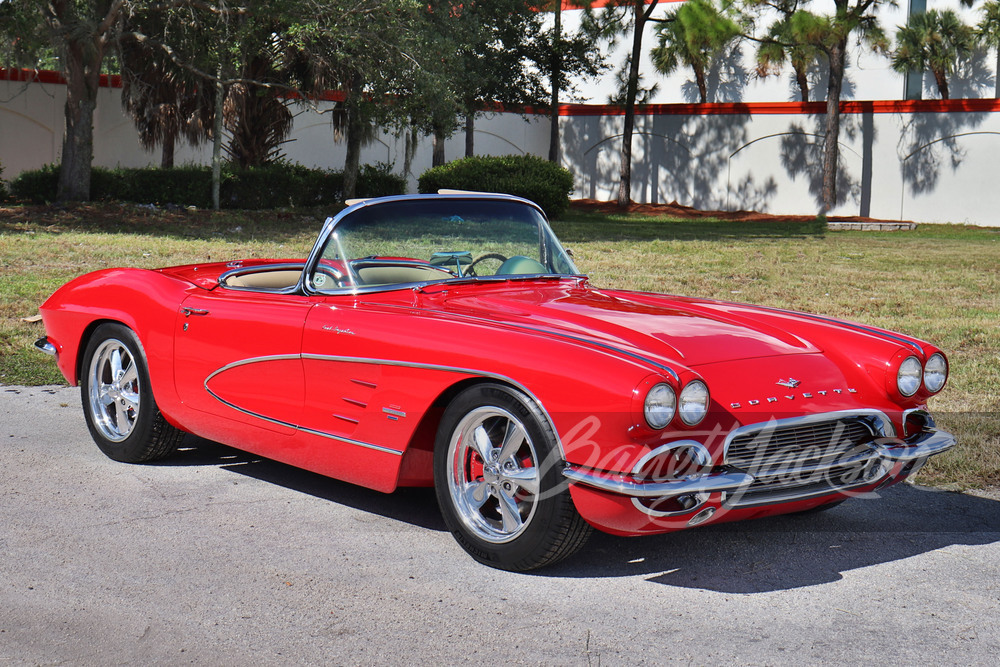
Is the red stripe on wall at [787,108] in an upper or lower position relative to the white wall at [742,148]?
upper

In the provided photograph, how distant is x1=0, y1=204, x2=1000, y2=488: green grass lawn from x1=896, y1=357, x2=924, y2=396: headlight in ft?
3.70

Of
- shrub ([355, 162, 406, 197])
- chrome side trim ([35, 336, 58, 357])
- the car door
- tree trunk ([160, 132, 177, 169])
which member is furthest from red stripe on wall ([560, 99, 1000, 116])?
the car door

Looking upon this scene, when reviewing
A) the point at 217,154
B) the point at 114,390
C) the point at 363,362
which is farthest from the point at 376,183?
the point at 363,362

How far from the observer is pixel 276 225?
19.4 m

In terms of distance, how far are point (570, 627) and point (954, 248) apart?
17.0 metres

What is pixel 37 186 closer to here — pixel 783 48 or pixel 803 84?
pixel 783 48

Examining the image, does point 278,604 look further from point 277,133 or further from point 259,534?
point 277,133

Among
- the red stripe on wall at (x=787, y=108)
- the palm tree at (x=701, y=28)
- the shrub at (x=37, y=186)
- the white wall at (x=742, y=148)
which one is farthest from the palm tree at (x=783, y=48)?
the shrub at (x=37, y=186)

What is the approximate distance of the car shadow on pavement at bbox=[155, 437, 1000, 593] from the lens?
3762 millimetres

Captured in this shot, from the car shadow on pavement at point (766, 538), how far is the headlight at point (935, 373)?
60cm

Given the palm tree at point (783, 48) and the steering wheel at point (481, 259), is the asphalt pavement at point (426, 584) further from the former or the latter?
the palm tree at point (783, 48)

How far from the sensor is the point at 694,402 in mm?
3482

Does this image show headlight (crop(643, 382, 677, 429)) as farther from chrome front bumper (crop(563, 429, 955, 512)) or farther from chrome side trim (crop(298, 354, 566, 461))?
chrome side trim (crop(298, 354, 566, 461))

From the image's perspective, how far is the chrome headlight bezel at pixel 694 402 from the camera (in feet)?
11.4
